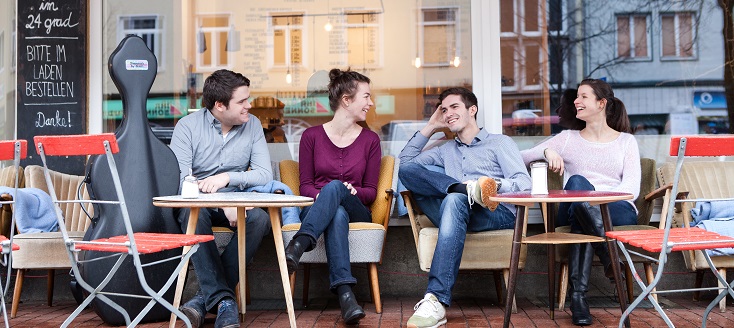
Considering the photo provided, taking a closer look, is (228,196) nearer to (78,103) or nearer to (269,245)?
(269,245)

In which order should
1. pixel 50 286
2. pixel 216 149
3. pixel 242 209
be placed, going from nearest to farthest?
pixel 242 209, pixel 216 149, pixel 50 286

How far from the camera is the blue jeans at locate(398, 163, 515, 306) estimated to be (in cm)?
424

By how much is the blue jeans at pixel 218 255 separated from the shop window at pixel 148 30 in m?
2.19

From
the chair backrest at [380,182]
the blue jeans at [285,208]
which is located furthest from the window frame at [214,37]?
the blue jeans at [285,208]

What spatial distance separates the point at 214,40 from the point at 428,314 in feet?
12.1

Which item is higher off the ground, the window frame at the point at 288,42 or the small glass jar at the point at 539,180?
the window frame at the point at 288,42

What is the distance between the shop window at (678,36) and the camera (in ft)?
22.7

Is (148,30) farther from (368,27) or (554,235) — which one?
(554,235)

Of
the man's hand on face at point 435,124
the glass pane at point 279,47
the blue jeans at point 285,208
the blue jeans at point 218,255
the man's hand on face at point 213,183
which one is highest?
the glass pane at point 279,47

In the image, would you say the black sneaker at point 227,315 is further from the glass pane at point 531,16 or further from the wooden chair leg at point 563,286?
the glass pane at point 531,16

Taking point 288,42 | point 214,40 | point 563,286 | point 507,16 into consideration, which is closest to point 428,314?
point 563,286

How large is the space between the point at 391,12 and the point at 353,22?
30 centimetres

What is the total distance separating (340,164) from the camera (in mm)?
5043

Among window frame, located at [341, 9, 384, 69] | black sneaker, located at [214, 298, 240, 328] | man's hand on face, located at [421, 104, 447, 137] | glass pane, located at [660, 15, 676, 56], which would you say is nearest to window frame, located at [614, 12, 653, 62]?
glass pane, located at [660, 15, 676, 56]
